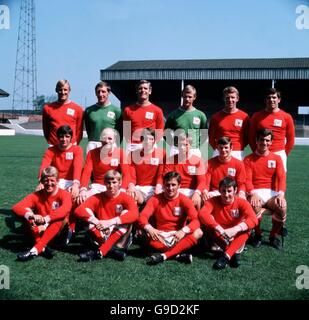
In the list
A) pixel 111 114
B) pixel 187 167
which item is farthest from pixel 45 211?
pixel 187 167

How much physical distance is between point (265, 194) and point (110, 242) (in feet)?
6.59

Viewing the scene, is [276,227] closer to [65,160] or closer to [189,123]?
[189,123]

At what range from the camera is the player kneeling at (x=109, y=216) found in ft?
13.3

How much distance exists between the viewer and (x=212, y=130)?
533cm

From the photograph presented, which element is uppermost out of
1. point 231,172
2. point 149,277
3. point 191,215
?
point 231,172

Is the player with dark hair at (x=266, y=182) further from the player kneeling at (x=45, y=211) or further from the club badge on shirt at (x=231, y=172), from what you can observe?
the player kneeling at (x=45, y=211)

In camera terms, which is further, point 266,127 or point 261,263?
point 266,127

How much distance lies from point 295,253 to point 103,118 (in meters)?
2.89

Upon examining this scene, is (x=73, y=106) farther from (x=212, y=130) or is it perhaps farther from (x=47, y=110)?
(x=212, y=130)

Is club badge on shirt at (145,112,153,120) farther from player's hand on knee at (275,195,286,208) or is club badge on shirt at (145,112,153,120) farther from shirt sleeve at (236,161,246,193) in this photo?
player's hand on knee at (275,195,286,208)

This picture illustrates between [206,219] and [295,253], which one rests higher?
[206,219]

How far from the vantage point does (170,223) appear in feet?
14.0
